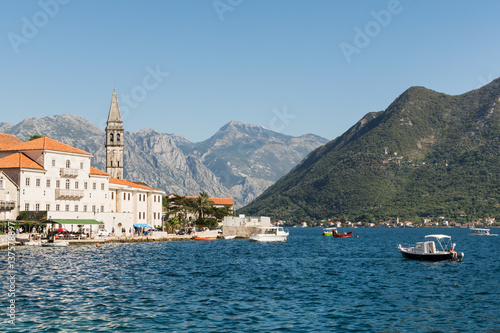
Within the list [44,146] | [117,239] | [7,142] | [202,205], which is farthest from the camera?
[202,205]

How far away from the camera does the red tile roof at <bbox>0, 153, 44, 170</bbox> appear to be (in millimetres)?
91312

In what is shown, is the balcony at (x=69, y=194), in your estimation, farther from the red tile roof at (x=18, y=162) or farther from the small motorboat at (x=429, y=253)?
the small motorboat at (x=429, y=253)

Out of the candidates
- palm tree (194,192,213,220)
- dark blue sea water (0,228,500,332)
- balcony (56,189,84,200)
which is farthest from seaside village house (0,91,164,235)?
palm tree (194,192,213,220)

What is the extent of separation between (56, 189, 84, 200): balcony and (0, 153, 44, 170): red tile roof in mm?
5515

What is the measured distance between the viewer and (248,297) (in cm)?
3706

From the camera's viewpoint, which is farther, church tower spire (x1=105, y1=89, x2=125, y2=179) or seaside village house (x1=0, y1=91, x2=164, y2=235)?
church tower spire (x1=105, y1=89, x2=125, y2=179)

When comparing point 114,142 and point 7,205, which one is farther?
point 114,142

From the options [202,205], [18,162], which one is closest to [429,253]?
[18,162]

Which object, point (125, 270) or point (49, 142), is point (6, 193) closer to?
point (49, 142)

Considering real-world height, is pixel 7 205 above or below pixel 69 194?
below

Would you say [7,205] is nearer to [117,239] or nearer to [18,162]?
[18,162]

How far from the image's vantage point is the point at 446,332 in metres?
26.5

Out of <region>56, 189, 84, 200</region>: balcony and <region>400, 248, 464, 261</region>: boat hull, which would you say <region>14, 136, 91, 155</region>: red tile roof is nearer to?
<region>56, 189, 84, 200</region>: balcony

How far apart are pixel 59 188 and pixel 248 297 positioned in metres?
70.4
